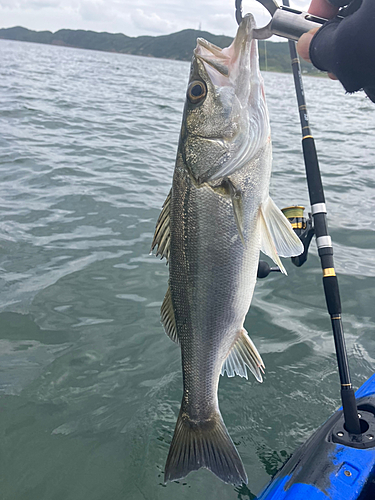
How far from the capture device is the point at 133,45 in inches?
6147

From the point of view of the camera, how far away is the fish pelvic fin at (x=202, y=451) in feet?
6.99

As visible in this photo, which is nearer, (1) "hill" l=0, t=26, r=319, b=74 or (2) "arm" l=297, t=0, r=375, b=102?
(2) "arm" l=297, t=0, r=375, b=102

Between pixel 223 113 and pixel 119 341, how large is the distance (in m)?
2.55

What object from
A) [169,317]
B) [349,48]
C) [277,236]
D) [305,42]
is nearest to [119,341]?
[169,317]

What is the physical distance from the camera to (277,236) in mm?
2148

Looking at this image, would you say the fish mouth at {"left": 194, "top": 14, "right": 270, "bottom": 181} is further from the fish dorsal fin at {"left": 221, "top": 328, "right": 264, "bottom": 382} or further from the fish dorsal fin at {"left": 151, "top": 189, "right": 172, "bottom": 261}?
the fish dorsal fin at {"left": 221, "top": 328, "right": 264, "bottom": 382}

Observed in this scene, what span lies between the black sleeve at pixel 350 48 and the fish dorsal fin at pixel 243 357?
52.6 inches

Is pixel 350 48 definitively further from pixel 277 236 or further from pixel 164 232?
pixel 164 232

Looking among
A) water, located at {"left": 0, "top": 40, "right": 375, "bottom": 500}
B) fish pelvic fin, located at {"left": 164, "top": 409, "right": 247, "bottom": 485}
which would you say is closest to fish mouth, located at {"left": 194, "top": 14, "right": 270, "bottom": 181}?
fish pelvic fin, located at {"left": 164, "top": 409, "right": 247, "bottom": 485}

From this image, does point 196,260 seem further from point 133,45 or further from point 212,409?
point 133,45

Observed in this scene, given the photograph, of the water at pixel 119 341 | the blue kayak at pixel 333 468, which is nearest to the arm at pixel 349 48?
the blue kayak at pixel 333 468

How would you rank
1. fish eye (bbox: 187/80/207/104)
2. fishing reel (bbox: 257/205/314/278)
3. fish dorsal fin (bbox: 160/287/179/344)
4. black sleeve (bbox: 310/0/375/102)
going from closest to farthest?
1. black sleeve (bbox: 310/0/375/102)
2. fish eye (bbox: 187/80/207/104)
3. fish dorsal fin (bbox: 160/287/179/344)
4. fishing reel (bbox: 257/205/314/278)

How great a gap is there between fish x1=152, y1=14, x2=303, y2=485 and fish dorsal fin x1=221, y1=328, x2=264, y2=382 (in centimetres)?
6

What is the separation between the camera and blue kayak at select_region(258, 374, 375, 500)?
194 cm
